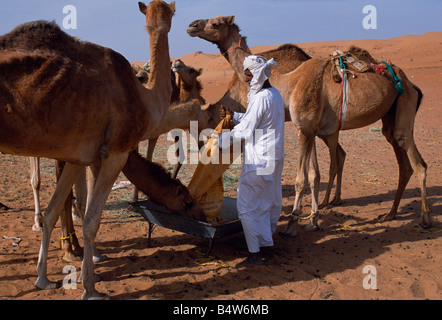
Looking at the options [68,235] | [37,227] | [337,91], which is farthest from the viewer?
[337,91]

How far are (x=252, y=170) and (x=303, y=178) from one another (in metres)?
1.57

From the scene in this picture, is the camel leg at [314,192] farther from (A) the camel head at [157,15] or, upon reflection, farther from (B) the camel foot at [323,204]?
(A) the camel head at [157,15]

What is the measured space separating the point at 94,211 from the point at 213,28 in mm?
4317

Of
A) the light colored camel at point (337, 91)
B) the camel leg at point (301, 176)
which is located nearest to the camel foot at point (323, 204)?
the light colored camel at point (337, 91)

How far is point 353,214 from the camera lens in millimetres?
7227

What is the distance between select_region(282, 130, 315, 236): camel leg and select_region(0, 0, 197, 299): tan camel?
8.46ft

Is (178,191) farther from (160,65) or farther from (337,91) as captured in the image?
(337,91)

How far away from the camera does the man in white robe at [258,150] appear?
4.92m

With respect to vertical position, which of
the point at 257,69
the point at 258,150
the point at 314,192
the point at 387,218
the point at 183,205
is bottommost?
the point at 387,218

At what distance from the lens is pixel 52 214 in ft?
15.1

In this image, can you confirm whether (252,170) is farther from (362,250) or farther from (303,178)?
(362,250)

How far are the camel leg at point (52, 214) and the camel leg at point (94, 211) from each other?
1.92 feet

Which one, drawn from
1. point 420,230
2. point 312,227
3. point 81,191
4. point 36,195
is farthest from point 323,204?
point 36,195
